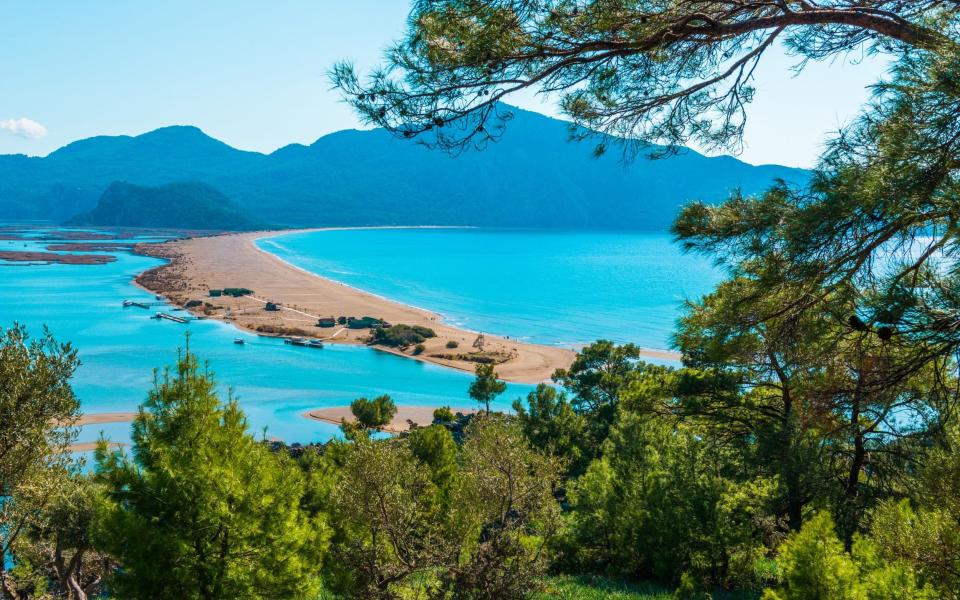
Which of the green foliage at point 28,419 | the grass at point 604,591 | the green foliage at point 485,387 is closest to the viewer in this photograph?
the green foliage at point 28,419

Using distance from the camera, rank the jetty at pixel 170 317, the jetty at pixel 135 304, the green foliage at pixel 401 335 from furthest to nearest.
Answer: the jetty at pixel 135 304, the jetty at pixel 170 317, the green foliage at pixel 401 335

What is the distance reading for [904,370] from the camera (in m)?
6.07

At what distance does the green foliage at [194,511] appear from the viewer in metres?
8.36

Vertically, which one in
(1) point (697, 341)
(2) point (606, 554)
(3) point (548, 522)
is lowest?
(2) point (606, 554)

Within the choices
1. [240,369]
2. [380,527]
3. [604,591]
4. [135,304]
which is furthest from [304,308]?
[380,527]

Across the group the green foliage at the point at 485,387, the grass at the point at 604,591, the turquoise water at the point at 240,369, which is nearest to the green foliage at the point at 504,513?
the grass at the point at 604,591

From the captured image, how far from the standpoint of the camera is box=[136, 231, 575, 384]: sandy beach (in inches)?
2029

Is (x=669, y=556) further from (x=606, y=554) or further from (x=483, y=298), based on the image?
(x=483, y=298)

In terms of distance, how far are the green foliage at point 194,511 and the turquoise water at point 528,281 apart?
19.9 meters

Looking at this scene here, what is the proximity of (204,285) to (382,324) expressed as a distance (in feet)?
105

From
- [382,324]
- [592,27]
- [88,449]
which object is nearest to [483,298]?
[382,324]

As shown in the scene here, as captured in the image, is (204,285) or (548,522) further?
(204,285)

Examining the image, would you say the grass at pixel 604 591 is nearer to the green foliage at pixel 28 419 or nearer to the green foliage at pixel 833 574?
the green foliage at pixel 833 574

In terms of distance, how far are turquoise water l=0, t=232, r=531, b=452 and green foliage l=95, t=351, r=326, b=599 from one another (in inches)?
960
